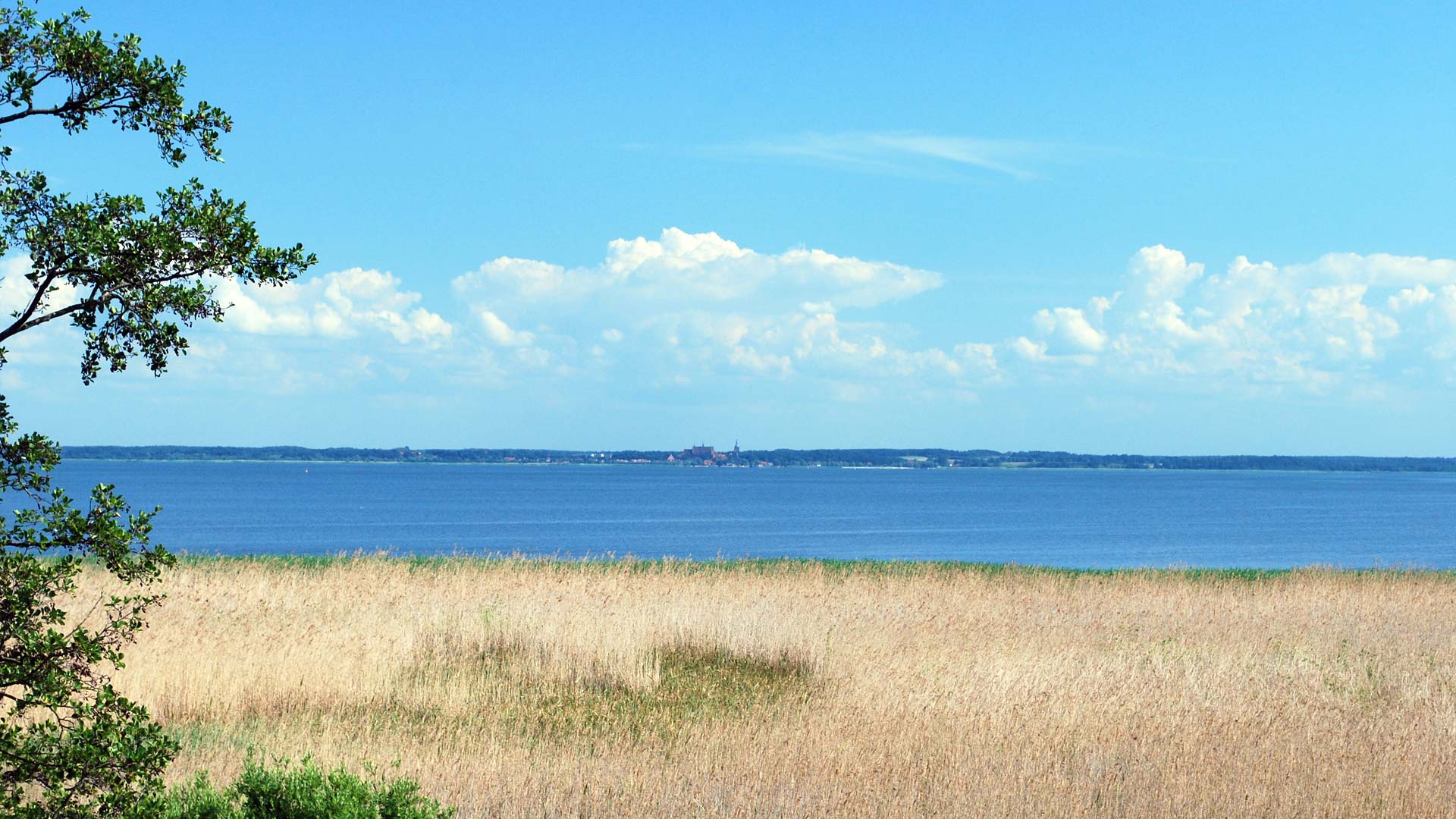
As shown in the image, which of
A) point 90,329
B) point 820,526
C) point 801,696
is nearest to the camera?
point 90,329

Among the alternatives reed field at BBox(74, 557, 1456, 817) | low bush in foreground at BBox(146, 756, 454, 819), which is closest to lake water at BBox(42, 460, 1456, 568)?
reed field at BBox(74, 557, 1456, 817)

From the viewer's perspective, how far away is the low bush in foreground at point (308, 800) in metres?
6.24

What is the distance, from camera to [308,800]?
6320 mm

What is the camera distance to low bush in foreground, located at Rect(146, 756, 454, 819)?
6238 mm

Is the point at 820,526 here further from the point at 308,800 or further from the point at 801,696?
the point at 308,800

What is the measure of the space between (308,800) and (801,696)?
25.5 ft

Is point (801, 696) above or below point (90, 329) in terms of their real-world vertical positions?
below

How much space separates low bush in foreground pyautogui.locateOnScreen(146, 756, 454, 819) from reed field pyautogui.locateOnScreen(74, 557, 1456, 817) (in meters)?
2.25

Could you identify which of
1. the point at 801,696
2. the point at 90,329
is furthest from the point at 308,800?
the point at 801,696

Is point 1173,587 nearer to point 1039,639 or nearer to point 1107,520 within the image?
point 1039,639

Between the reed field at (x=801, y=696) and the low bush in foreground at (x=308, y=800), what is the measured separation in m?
2.25

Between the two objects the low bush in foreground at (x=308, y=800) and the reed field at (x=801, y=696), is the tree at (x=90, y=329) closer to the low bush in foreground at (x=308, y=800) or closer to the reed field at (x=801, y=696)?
the low bush in foreground at (x=308, y=800)

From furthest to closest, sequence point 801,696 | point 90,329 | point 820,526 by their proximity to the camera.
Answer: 1. point 820,526
2. point 801,696
3. point 90,329

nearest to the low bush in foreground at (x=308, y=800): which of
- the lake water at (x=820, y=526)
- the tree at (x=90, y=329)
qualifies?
the tree at (x=90, y=329)
